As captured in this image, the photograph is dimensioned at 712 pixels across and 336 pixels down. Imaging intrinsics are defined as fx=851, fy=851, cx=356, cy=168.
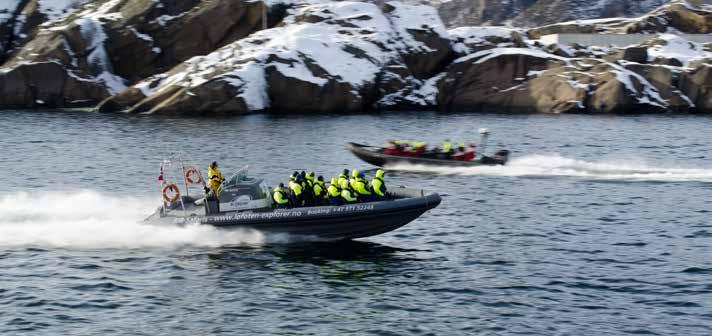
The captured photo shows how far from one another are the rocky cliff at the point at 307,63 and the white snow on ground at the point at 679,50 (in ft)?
0.72

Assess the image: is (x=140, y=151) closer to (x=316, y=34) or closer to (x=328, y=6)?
(x=316, y=34)

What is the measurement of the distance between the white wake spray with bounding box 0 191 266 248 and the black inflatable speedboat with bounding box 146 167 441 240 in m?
0.38

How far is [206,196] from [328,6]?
239ft

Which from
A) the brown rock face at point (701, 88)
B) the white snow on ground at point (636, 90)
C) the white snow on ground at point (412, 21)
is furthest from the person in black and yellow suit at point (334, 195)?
the brown rock face at point (701, 88)

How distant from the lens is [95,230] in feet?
95.0

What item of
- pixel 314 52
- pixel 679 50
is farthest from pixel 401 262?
pixel 679 50

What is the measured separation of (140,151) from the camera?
182 feet

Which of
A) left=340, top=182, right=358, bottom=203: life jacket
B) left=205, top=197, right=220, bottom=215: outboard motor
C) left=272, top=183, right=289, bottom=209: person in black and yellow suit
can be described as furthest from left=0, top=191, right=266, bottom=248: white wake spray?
left=340, top=182, right=358, bottom=203: life jacket

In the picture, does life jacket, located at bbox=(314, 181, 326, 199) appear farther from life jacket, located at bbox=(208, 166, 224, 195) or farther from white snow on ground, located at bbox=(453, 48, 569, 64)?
white snow on ground, located at bbox=(453, 48, 569, 64)

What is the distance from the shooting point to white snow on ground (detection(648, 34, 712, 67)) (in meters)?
92.9

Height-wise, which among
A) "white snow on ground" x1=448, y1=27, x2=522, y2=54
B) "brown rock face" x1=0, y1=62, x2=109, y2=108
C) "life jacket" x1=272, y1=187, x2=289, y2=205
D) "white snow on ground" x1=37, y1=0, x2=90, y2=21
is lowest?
"life jacket" x1=272, y1=187, x2=289, y2=205

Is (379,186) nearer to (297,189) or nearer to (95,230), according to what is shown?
(297,189)

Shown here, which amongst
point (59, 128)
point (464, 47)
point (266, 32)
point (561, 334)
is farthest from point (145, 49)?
point (561, 334)

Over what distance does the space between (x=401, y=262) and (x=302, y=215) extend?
3.59m
